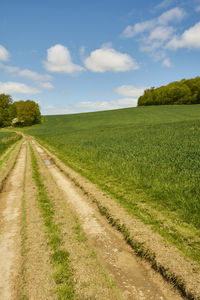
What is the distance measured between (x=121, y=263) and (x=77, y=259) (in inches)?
44.4

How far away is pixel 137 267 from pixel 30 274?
2554 mm

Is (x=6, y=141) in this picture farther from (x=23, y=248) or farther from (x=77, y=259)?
(x=77, y=259)

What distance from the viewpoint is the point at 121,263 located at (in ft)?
15.2

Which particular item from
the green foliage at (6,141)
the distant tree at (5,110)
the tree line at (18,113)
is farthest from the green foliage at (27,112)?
the green foliage at (6,141)

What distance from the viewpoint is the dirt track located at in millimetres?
3799

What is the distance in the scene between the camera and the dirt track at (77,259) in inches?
150

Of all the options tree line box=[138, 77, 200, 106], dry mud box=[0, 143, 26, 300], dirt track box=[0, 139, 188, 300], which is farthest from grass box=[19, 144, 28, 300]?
tree line box=[138, 77, 200, 106]

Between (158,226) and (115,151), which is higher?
(115,151)

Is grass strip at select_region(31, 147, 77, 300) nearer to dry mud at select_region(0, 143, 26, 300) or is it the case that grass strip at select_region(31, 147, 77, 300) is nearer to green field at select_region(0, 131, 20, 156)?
dry mud at select_region(0, 143, 26, 300)

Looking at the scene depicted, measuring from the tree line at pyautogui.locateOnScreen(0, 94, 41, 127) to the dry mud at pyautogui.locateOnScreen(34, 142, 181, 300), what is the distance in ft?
272

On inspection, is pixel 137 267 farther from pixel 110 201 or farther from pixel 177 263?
pixel 110 201

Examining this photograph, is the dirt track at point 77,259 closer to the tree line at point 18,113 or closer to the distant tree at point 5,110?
the tree line at point 18,113

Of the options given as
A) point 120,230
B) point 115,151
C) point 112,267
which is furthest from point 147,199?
point 115,151

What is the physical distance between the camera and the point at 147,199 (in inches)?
318
